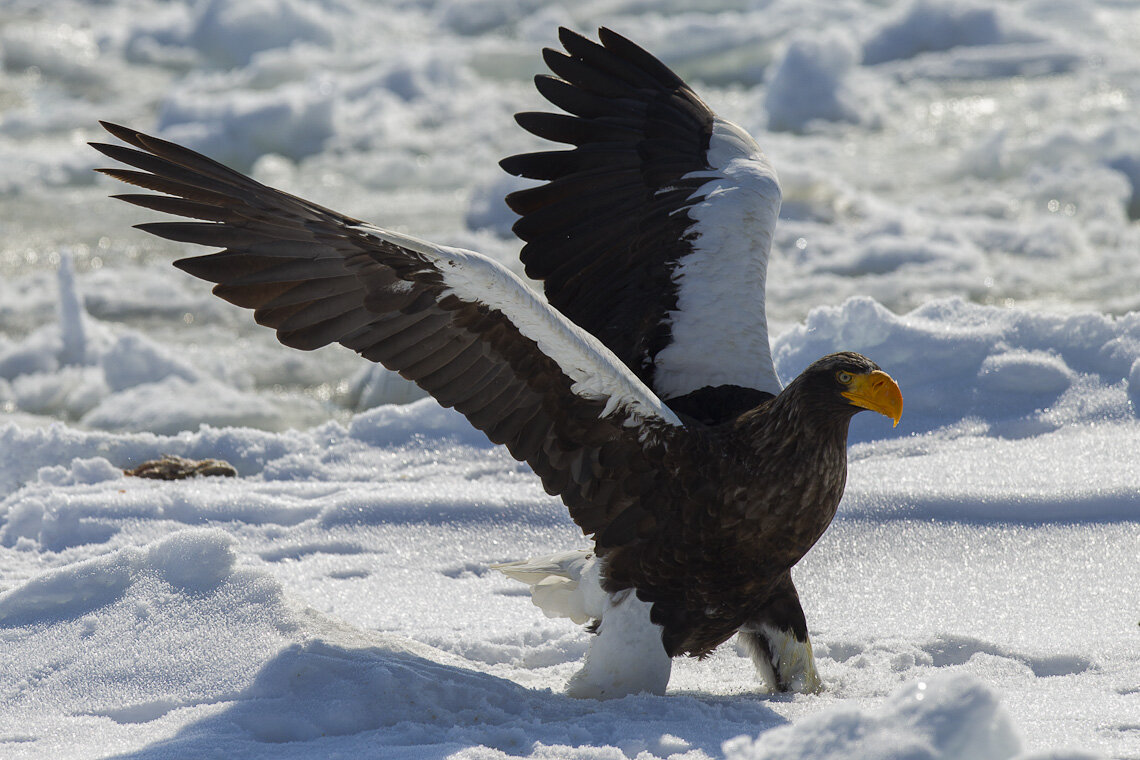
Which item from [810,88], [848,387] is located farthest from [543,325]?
[810,88]

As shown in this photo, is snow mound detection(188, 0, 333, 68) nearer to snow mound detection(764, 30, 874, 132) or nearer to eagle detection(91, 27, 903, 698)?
snow mound detection(764, 30, 874, 132)

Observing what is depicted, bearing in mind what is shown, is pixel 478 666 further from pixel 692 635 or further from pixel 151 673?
pixel 151 673

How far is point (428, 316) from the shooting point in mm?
2895

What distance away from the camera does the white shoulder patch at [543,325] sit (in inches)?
107

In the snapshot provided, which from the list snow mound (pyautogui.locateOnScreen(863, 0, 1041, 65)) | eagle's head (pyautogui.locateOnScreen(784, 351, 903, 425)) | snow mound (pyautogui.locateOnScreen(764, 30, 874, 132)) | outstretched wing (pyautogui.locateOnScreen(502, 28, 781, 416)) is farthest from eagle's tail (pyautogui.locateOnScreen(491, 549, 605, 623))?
snow mound (pyautogui.locateOnScreen(863, 0, 1041, 65))

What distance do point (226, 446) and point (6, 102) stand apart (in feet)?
30.7

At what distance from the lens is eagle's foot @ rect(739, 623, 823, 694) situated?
122 inches

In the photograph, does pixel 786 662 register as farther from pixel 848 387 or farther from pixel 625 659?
pixel 848 387

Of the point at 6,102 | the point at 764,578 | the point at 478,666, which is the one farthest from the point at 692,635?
the point at 6,102

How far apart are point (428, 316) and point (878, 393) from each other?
99cm

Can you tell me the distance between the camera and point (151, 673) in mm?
2869

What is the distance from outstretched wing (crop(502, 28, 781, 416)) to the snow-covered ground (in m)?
0.66

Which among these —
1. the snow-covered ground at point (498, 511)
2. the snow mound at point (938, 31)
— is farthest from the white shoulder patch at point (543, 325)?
the snow mound at point (938, 31)

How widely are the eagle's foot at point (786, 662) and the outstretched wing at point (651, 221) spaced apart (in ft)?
1.99
